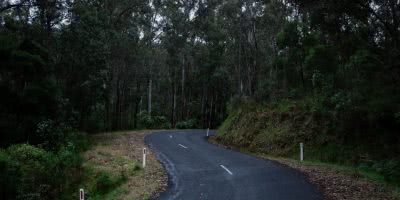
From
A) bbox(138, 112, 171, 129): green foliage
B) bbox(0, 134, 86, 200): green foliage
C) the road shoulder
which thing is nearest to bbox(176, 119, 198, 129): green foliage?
bbox(138, 112, 171, 129): green foliage

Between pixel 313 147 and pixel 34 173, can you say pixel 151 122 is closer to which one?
pixel 313 147

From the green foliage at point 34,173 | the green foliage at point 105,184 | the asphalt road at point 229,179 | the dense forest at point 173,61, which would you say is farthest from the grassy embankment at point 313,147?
the green foliage at point 34,173

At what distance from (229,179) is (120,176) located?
428cm

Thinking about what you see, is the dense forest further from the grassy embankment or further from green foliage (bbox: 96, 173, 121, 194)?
green foliage (bbox: 96, 173, 121, 194)

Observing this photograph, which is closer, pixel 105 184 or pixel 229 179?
pixel 229 179

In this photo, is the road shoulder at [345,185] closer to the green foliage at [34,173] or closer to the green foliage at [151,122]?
the green foliage at [34,173]

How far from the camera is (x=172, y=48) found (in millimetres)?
53594

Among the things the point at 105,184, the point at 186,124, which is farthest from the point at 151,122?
the point at 105,184

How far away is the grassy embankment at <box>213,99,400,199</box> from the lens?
14.7 metres

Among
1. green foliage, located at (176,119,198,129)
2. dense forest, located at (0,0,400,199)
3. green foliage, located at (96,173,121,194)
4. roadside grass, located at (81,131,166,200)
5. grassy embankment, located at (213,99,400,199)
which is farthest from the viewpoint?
green foliage, located at (176,119,198,129)

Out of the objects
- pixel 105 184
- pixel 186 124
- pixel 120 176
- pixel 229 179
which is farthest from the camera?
pixel 186 124

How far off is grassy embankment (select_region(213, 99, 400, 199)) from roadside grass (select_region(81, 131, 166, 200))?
18.9 feet

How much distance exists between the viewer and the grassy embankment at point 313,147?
1470 centimetres

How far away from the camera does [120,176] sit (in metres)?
17.2
